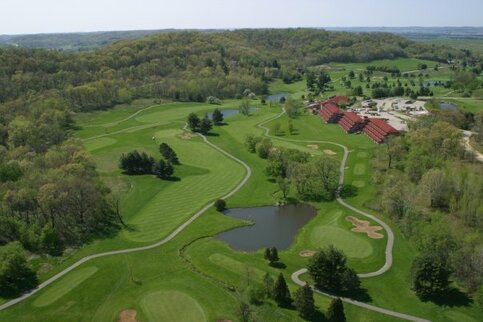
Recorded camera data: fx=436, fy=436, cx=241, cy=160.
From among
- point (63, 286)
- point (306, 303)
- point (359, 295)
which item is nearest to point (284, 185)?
point (359, 295)

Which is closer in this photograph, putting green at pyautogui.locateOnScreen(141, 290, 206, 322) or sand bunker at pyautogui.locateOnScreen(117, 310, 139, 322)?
putting green at pyautogui.locateOnScreen(141, 290, 206, 322)

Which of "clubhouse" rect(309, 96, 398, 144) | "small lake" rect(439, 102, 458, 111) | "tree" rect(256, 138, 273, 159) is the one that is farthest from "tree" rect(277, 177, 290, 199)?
"small lake" rect(439, 102, 458, 111)

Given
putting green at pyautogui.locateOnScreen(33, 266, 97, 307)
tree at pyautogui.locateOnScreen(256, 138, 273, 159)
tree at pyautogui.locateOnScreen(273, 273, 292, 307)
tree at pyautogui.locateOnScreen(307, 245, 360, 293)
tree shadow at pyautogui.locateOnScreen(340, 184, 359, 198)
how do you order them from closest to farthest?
tree at pyautogui.locateOnScreen(273, 273, 292, 307) → tree at pyautogui.locateOnScreen(307, 245, 360, 293) → putting green at pyautogui.locateOnScreen(33, 266, 97, 307) → tree shadow at pyautogui.locateOnScreen(340, 184, 359, 198) → tree at pyautogui.locateOnScreen(256, 138, 273, 159)

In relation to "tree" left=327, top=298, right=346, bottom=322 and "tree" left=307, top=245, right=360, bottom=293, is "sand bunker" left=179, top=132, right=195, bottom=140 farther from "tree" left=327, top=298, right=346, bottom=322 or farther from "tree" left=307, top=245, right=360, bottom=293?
"tree" left=327, top=298, right=346, bottom=322

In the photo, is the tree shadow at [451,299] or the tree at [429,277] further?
the tree at [429,277]

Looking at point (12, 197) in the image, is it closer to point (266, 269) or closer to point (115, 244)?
point (115, 244)

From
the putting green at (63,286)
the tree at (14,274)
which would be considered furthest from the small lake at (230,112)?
the tree at (14,274)

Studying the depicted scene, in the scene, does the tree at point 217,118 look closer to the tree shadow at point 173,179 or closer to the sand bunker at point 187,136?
the sand bunker at point 187,136
